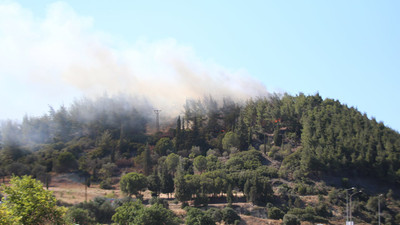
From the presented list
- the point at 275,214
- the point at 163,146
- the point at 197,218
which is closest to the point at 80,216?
the point at 197,218

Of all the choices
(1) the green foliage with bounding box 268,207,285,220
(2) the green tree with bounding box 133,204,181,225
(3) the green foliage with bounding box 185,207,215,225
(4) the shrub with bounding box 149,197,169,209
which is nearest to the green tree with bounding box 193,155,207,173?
(4) the shrub with bounding box 149,197,169,209

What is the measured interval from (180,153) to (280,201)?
3276cm

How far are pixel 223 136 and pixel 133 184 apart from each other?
113 ft

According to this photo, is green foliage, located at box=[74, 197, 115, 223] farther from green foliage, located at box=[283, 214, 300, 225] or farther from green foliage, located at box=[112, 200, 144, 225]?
green foliage, located at box=[283, 214, 300, 225]

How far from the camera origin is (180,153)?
107250mm

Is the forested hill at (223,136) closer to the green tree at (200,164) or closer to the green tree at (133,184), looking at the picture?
the green tree at (200,164)

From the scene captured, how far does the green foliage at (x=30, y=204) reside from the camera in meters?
29.1

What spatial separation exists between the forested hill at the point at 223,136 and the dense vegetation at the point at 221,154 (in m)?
0.27

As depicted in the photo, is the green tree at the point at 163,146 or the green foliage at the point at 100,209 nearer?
the green foliage at the point at 100,209

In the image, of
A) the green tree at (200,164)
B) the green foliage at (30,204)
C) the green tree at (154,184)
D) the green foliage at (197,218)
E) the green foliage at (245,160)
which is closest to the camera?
the green foliage at (30,204)

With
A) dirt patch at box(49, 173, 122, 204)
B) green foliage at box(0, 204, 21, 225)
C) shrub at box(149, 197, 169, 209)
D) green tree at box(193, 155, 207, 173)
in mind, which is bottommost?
shrub at box(149, 197, 169, 209)

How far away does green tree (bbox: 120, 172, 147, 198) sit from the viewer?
84.3 m

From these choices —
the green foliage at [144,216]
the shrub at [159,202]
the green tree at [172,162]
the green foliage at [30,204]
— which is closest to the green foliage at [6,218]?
the green foliage at [30,204]

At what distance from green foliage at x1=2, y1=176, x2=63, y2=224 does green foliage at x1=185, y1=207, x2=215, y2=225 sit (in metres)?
39.0
